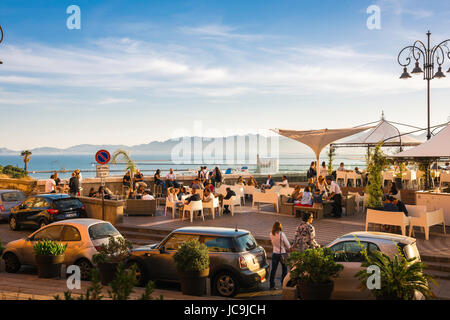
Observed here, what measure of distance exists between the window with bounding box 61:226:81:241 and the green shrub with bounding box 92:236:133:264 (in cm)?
140

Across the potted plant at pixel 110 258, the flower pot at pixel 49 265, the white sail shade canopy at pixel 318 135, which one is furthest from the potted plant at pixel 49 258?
the white sail shade canopy at pixel 318 135

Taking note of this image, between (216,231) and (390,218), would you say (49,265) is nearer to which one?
(216,231)

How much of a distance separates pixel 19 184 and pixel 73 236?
52.5 ft

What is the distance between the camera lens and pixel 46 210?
16438mm

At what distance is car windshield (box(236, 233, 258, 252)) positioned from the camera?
9.07 m

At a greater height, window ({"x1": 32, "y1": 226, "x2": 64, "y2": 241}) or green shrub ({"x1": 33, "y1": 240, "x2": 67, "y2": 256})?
window ({"x1": 32, "y1": 226, "x2": 64, "y2": 241})

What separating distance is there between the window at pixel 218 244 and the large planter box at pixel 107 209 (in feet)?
26.5

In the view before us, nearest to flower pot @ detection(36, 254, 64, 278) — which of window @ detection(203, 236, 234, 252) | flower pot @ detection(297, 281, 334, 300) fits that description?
window @ detection(203, 236, 234, 252)

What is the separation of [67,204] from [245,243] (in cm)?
980

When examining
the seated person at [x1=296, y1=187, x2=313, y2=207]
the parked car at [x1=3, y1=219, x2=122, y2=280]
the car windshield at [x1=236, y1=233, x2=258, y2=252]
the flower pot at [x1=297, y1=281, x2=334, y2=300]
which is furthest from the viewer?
the seated person at [x1=296, y1=187, x2=313, y2=207]

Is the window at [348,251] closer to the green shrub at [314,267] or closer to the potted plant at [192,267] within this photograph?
the green shrub at [314,267]

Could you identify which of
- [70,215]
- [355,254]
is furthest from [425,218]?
[70,215]

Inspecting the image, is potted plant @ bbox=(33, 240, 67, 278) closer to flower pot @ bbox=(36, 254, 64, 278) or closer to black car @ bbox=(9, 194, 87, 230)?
flower pot @ bbox=(36, 254, 64, 278)
